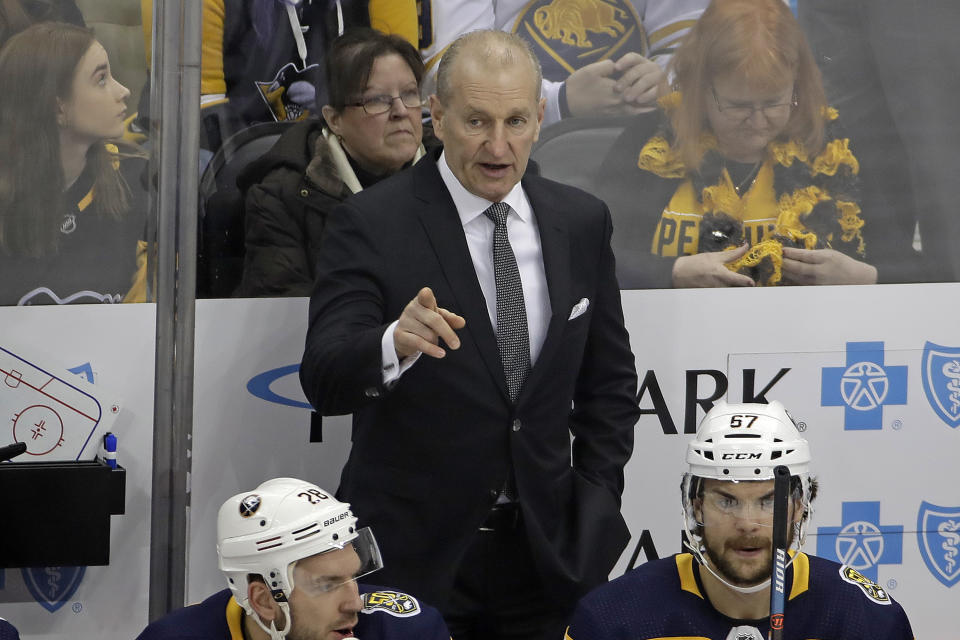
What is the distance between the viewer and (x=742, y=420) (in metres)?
2.44

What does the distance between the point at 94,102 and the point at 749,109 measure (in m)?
1.67

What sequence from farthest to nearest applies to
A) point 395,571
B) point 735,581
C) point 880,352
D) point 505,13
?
A: point 880,352 → point 505,13 → point 395,571 → point 735,581

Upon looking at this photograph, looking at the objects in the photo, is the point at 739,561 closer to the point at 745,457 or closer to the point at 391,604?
the point at 745,457

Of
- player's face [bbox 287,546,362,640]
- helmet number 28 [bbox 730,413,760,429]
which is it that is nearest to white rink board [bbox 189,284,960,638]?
helmet number 28 [bbox 730,413,760,429]

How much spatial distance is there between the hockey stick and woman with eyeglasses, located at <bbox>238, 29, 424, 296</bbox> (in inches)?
60.8

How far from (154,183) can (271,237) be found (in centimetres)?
30

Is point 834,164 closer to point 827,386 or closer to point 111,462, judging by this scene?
point 827,386

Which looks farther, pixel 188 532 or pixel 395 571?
pixel 188 532

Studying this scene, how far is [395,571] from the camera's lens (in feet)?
8.47

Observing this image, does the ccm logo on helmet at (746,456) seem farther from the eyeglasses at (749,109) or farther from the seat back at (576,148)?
the eyeglasses at (749,109)

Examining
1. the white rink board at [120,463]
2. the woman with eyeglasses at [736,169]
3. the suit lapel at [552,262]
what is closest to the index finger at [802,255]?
the woman with eyeglasses at [736,169]

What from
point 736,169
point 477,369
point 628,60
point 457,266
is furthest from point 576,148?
point 477,369

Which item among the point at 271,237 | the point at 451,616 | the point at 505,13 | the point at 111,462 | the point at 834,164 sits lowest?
the point at 451,616

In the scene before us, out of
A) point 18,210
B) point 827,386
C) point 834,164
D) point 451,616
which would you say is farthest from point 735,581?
point 18,210
